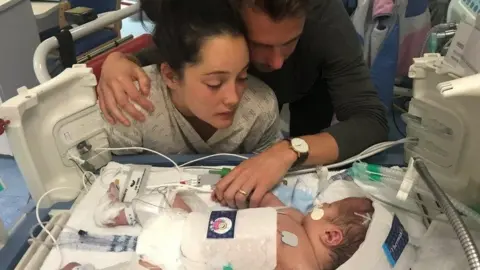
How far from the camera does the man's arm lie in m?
1.33

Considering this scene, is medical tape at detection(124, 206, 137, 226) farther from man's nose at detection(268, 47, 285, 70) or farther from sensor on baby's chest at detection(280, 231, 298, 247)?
man's nose at detection(268, 47, 285, 70)

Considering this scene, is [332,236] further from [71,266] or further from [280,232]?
[71,266]

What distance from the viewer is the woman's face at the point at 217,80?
1.17 m

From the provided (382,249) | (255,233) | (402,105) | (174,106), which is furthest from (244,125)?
(402,105)

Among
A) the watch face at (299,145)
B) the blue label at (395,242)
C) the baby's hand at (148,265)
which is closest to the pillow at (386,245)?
the blue label at (395,242)

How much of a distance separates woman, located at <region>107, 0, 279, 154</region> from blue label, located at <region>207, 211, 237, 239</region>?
11.3 inches

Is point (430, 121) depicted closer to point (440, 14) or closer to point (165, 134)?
point (165, 134)

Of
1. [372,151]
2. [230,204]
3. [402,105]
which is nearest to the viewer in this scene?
[230,204]

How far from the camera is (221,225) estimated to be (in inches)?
40.8

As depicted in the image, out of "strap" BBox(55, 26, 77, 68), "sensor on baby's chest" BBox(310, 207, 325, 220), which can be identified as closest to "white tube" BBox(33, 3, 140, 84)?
"strap" BBox(55, 26, 77, 68)

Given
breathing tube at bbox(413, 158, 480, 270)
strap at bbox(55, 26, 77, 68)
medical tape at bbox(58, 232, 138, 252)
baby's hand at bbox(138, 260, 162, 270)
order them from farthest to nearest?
strap at bbox(55, 26, 77, 68) → medical tape at bbox(58, 232, 138, 252) → baby's hand at bbox(138, 260, 162, 270) → breathing tube at bbox(413, 158, 480, 270)

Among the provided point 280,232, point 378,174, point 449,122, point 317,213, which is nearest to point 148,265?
point 280,232

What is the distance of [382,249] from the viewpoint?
1.00 meters

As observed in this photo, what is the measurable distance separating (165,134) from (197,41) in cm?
32
